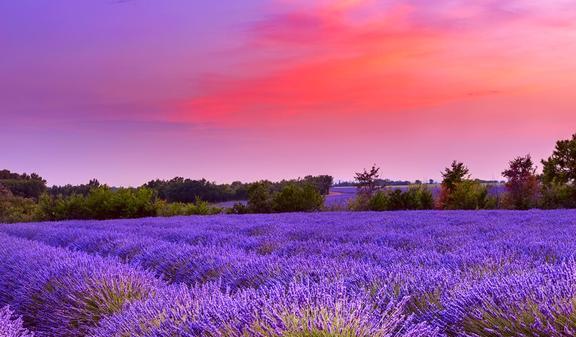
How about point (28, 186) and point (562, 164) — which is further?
point (28, 186)

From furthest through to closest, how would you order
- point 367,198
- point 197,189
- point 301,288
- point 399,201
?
point 197,189 → point 367,198 → point 399,201 → point 301,288

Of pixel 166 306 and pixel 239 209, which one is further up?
pixel 239 209

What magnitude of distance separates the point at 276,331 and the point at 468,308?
34.0 inches

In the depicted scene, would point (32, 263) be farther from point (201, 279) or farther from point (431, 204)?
point (431, 204)

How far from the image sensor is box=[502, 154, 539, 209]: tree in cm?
2094

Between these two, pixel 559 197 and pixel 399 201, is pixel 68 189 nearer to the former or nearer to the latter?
pixel 399 201

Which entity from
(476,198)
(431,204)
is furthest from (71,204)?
(476,198)

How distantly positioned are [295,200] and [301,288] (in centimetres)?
1711

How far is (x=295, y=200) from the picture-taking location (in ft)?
64.6

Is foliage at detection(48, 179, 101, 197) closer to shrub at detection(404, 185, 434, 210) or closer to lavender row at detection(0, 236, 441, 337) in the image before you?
shrub at detection(404, 185, 434, 210)

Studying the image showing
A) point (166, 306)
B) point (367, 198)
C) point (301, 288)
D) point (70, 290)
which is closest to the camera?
point (301, 288)

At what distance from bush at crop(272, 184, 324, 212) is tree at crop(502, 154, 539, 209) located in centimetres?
683

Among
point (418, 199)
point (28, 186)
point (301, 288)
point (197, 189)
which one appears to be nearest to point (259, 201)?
point (418, 199)

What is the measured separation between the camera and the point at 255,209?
19938mm
